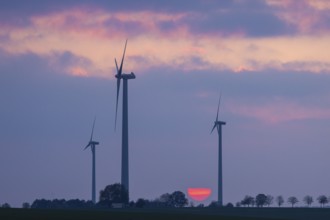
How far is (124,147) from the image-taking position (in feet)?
654

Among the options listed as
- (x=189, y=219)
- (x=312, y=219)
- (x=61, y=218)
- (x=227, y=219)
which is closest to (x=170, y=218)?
(x=189, y=219)

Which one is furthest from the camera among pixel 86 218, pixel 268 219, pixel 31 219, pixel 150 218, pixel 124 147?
pixel 124 147

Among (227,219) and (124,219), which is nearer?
(124,219)

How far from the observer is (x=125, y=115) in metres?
200

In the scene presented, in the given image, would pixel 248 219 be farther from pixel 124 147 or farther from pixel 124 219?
pixel 124 147

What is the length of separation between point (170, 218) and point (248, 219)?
66.7ft

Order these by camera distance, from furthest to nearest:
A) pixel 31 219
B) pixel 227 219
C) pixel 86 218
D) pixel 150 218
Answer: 1. pixel 227 219
2. pixel 150 218
3. pixel 86 218
4. pixel 31 219

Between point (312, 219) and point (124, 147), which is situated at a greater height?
point (124, 147)

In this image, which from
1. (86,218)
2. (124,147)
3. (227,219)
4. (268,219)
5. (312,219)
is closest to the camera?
(86,218)

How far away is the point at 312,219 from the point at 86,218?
190ft

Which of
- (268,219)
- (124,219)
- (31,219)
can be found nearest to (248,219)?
(268,219)

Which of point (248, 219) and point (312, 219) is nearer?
point (248, 219)

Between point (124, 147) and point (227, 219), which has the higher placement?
point (124, 147)

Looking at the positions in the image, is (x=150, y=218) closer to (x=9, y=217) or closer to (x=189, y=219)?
(x=189, y=219)
